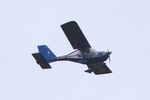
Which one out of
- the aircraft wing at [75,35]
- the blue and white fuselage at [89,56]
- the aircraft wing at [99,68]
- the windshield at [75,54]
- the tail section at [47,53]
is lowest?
the aircraft wing at [99,68]

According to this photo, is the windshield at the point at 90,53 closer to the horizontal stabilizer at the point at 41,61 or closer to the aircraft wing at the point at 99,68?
the aircraft wing at the point at 99,68

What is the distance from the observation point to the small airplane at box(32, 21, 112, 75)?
62.4m

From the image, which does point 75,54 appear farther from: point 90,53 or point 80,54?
point 90,53

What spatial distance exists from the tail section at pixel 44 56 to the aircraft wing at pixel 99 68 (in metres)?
3.96

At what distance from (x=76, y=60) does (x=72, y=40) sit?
2.08 metres

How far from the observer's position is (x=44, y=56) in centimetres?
6756

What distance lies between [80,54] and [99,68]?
2878mm

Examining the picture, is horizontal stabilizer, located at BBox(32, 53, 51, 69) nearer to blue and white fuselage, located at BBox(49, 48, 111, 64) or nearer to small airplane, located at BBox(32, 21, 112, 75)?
small airplane, located at BBox(32, 21, 112, 75)

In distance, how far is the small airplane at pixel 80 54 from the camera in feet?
205

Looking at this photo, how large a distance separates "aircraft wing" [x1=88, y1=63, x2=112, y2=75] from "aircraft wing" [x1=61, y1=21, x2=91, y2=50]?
72.7 inches

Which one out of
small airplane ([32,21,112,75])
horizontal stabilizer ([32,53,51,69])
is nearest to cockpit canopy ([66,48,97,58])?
small airplane ([32,21,112,75])

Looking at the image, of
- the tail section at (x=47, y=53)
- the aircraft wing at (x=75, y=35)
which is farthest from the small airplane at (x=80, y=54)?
the tail section at (x=47, y=53)

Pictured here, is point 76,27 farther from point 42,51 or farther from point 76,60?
point 42,51

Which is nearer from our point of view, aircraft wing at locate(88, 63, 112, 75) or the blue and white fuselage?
the blue and white fuselage
